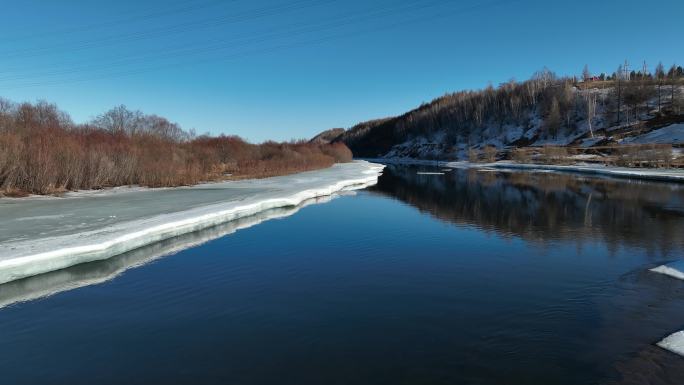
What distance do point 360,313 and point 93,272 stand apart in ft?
23.6

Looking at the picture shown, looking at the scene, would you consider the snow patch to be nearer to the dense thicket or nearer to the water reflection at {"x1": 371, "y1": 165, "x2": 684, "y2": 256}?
the water reflection at {"x1": 371, "y1": 165, "x2": 684, "y2": 256}

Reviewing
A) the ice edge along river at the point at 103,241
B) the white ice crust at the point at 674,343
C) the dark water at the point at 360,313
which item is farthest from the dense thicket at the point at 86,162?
the white ice crust at the point at 674,343

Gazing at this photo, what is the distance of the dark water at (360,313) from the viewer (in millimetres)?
5961

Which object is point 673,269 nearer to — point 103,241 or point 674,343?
point 674,343

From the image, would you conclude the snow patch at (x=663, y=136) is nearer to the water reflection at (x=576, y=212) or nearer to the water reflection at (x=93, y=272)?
the water reflection at (x=576, y=212)

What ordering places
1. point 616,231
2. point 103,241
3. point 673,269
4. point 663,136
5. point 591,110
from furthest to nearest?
1. point 591,110
2. point 663,136
3. point 616,231
4. point 103,241
5. point 673,269

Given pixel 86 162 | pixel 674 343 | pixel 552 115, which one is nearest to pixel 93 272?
pixel 674 343

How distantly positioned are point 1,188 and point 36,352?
2131 centimetres

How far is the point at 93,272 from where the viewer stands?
10.8 m

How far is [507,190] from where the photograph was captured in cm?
3197

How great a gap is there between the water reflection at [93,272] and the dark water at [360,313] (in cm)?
7

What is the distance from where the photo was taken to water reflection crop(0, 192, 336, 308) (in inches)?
364

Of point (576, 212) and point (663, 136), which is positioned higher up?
point (663, 136)

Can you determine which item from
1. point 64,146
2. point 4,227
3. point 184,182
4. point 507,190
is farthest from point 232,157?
point 4,227
